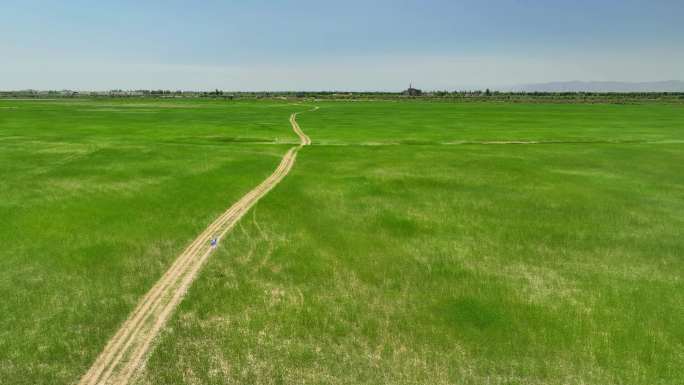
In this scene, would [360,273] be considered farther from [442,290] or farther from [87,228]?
[87,228]

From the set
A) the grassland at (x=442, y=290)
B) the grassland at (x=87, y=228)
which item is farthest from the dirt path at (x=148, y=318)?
the grassland at (x=442, y=290)

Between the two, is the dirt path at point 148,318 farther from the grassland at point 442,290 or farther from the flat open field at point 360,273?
the grassland at point 442,290

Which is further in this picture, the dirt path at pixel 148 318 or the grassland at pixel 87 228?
the grassland at pixel 87 228

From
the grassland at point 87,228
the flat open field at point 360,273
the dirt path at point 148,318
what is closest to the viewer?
the dirt path at point 148,318

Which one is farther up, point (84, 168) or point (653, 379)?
point (84, 168)

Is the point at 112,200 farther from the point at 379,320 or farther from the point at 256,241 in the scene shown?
the point at 379,320

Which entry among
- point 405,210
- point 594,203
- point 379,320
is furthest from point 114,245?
point 594,203

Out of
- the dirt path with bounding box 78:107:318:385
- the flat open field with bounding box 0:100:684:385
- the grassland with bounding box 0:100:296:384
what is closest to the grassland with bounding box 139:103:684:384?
the flat open field with bounding box 0:100:684:385
